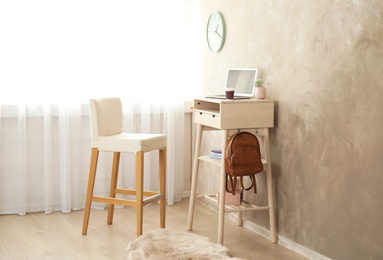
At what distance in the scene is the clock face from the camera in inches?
188

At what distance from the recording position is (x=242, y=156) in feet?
13.1

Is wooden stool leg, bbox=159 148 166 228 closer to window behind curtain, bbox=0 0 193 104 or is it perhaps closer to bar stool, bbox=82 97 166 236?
bar stool, bbox=82 97 166 236

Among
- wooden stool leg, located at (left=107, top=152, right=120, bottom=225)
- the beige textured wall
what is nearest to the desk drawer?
the beige textured wall

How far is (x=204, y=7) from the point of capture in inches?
202

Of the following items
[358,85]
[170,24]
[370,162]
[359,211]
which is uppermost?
[170,24]

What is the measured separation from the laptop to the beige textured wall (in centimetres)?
9

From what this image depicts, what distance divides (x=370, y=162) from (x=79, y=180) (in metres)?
2.52

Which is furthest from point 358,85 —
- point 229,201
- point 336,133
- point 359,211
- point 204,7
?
point 204,7

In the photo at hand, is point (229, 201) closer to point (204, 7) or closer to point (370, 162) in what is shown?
point (370, 162)

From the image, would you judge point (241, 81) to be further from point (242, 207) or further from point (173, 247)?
point (173, 247)

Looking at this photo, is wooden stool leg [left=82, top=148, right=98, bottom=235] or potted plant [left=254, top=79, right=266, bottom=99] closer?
potted plant [left=254, top=79, right=266, bottom=99]

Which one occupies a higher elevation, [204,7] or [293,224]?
[204,7]

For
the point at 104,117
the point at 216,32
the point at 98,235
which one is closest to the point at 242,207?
the point at 98,235

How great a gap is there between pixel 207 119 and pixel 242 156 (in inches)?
15.3
